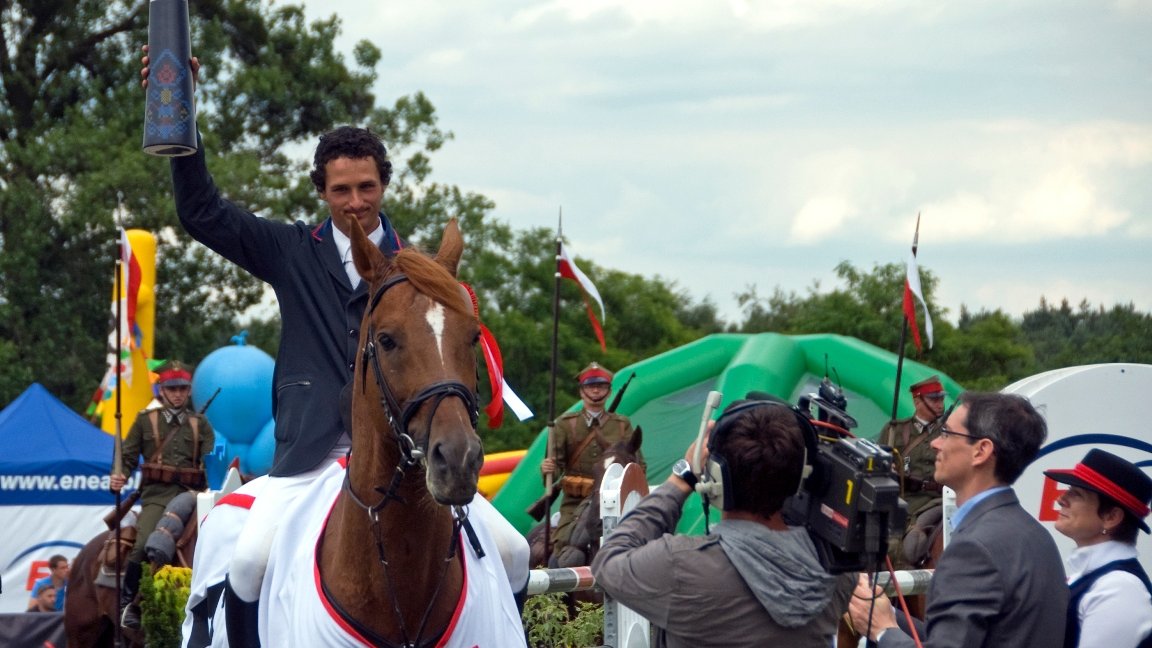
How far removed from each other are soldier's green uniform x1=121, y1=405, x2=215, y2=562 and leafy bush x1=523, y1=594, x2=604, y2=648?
5876 mm

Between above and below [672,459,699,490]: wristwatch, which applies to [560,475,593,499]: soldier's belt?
below

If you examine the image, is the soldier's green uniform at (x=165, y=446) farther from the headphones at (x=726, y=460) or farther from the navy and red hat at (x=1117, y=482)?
the headphones at (x=726, y=460)

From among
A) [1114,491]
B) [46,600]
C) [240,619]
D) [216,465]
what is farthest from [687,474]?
[46,600]

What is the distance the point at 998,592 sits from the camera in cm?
361

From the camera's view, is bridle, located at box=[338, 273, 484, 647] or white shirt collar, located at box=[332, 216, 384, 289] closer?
bridle, located at box=[338, 273, 484, 647]

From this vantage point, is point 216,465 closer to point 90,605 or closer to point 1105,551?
point 90,605

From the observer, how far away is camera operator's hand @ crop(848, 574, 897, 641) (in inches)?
139

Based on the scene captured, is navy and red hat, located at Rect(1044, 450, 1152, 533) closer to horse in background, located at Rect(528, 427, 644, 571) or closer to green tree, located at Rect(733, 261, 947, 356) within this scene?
horse in background, located at Rect(528, 427, 644, 571)

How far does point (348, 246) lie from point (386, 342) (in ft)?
3.21

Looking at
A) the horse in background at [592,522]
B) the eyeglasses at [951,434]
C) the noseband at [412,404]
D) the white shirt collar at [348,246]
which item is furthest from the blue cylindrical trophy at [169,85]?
the horse in background at [592,522]

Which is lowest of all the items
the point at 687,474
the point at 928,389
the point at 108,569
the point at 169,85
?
the point at 108,569

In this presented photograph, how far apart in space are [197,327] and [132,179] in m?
4.11

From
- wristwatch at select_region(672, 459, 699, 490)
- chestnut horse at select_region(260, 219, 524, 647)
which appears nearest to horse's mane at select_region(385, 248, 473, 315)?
chestnut horse at select_region(260, 219, 524, 647)

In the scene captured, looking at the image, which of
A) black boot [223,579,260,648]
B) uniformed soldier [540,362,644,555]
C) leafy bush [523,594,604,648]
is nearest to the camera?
black boot [223,579,260,648]
